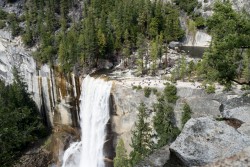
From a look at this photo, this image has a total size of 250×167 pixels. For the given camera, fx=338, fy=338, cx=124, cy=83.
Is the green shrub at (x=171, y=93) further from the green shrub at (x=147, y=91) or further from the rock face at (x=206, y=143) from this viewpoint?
the rock face at (x=206, y=143)

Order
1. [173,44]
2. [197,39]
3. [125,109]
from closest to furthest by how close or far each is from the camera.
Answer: [125,109] → [173,44] → [197,39]

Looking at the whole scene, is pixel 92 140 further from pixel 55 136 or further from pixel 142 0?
pixel 142 0

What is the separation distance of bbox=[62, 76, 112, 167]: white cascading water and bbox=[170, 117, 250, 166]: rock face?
124ft

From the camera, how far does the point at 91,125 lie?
5706 centimetres

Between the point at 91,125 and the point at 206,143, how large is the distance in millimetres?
43317

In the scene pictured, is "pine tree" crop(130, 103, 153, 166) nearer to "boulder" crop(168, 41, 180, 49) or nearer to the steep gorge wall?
"boulder" crop(168, 41, 180, 49)

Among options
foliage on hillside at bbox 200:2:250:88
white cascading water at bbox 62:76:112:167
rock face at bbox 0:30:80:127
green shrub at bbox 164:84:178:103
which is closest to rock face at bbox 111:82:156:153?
white cascading water at bbox 62:76:112:167

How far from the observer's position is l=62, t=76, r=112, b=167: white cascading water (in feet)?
178

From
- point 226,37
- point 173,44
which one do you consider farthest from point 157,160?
point 173,44

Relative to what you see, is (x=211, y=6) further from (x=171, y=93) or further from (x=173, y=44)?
(x=171, y=93)

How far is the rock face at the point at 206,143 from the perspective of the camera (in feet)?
47.2

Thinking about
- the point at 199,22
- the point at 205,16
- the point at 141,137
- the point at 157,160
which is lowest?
the point at 141,137

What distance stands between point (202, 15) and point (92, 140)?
42.2 meters

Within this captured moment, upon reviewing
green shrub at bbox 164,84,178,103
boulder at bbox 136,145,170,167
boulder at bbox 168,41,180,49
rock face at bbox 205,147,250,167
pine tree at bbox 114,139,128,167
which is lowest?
pine tree at bbox 114,139,128,167
